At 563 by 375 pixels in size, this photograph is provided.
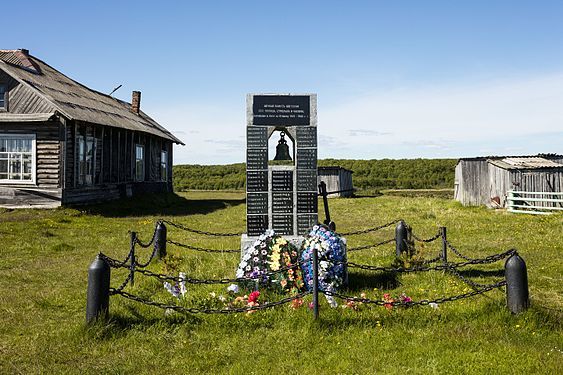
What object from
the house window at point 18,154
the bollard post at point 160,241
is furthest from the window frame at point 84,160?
the bollard post at point 160,241

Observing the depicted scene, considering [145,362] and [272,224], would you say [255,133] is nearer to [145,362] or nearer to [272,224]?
[272,224]

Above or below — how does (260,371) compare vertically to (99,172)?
below

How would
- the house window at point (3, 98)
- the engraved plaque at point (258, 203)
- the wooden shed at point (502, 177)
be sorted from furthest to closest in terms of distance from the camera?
1. the wooden shed at point (502, 177)
2. the house window at point (3, 98)
3. the engraved plaque at point (258, 203)

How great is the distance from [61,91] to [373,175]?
37.1m

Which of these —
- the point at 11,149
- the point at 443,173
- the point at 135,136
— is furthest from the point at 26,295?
the point at 443,173

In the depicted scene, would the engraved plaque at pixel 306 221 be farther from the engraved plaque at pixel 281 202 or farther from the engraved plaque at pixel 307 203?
the engraved plaque at pixel 281 202

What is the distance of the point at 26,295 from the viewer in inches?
320

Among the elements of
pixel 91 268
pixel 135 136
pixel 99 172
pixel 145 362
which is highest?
pixel 135 136

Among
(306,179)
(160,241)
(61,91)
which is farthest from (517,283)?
(61,91)

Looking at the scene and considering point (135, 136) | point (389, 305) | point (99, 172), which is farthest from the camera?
point (135, 136)

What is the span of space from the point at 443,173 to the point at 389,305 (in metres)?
50.2

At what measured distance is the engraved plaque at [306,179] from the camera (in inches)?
353

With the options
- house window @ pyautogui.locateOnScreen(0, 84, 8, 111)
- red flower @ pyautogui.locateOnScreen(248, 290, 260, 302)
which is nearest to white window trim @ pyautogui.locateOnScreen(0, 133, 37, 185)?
house window @ pyautogui.locateOnScreen(0, 84, 8, 111)

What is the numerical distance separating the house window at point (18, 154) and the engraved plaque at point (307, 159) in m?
15.9
